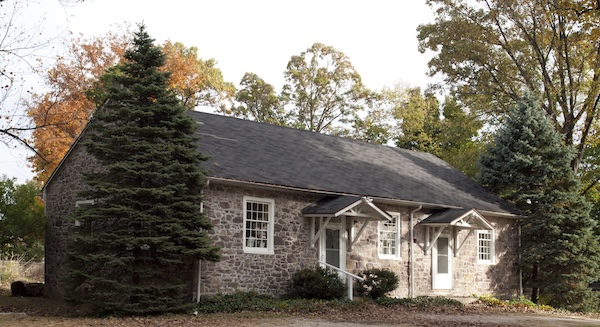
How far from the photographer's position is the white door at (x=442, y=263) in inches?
869

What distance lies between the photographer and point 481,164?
27.3 m

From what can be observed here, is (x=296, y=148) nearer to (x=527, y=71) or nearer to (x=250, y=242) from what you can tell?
(x=250, y=242)

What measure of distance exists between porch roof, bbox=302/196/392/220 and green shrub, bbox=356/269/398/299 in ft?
5.32

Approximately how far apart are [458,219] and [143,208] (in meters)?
10.2

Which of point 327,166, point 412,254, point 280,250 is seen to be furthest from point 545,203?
point 280,250

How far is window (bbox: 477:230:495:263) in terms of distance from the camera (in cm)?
2377

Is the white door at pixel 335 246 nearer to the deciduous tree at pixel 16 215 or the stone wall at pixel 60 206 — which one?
the stone wall at pixel 60 206

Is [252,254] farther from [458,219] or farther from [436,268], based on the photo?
[436,268]

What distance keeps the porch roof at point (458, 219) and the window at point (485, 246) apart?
134cm

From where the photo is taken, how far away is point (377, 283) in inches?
765

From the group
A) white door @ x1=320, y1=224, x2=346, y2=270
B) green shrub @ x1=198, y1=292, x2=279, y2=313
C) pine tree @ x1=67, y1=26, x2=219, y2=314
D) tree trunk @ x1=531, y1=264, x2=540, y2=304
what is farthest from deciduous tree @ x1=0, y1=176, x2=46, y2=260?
tree trunk @ x1=531, y1=264, x2=540, y2=304

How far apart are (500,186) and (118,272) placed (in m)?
16.6

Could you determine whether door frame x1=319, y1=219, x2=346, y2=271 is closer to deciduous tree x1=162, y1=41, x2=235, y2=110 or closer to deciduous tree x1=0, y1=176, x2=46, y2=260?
deciduous tree x1=0, y1=176, x2=46, y2=260

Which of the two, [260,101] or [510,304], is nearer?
[510,304]
